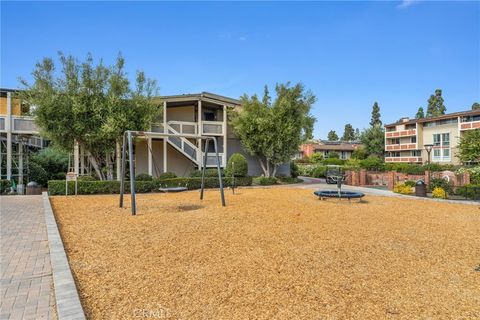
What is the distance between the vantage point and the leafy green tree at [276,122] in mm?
23641

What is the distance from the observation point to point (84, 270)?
4820 mm

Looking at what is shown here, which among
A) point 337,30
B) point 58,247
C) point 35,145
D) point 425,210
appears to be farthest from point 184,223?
point 35,145

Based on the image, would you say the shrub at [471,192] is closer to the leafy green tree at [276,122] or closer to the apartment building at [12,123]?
the leafy green tree at [276,122]

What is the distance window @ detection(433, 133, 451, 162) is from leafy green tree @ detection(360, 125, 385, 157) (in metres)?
12.3

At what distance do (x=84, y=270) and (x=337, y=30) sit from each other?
13934 millimetres

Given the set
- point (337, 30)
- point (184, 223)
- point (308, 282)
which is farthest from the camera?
point (337, 30)

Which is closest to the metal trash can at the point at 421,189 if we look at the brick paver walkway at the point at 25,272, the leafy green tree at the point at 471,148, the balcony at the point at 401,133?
the leafy green tree at the point at 471,148

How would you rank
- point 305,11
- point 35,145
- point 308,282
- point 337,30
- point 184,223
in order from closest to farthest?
point 308,282
point 184,223
point 305,11
point 337,30
point 35,145

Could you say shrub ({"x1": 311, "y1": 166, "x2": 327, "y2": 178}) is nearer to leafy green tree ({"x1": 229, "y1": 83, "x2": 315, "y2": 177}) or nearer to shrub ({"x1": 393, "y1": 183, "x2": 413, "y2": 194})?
leafy green tree ({"x1": 229, "y1": 83, "x2": 315, "y2": 177})

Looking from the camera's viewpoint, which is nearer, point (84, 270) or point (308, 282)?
point (308, 282)

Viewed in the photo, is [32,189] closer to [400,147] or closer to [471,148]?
[471,148]

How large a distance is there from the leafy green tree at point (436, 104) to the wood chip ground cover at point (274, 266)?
71.0 m

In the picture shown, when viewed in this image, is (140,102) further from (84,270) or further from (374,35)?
(84,270)

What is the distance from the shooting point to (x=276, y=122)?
23.8 m
